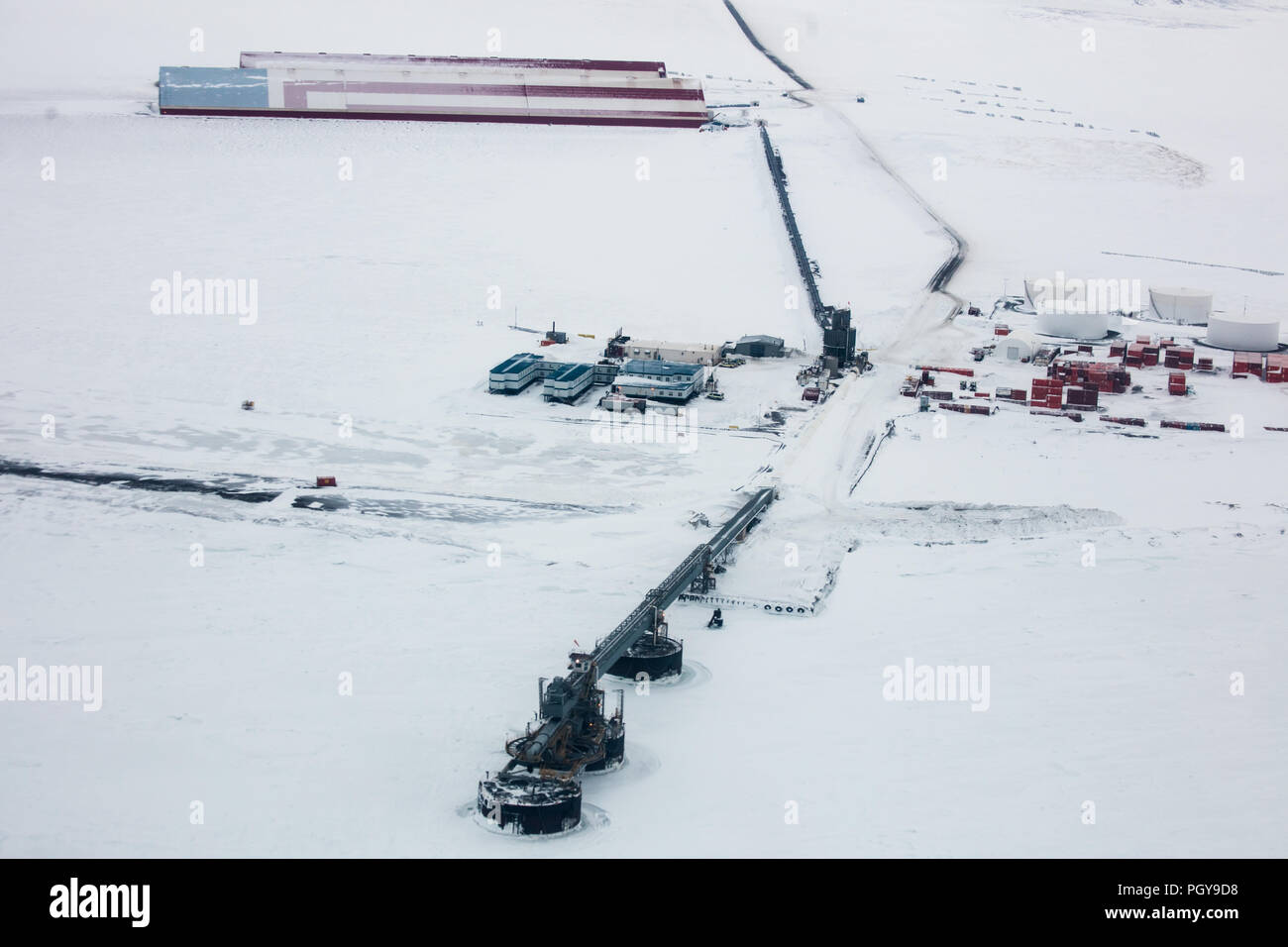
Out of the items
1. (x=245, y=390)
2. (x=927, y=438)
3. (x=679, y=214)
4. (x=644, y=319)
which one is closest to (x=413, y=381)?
(x=245, y=390)

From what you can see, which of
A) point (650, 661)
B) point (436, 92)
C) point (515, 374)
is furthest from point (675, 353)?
point (436, 92)

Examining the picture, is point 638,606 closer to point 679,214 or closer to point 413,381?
point 413,381

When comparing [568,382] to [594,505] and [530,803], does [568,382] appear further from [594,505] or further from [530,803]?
[530,803]

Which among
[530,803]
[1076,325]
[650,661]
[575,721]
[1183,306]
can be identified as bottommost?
[530,803]

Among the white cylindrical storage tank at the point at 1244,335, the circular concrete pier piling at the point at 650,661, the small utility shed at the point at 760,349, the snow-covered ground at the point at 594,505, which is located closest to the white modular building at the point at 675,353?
the small utility shed at the point at 760,349

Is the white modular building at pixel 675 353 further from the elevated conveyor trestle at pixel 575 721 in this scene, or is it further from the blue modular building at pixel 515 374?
the elevated conveyor trestle at pixel 575 721
